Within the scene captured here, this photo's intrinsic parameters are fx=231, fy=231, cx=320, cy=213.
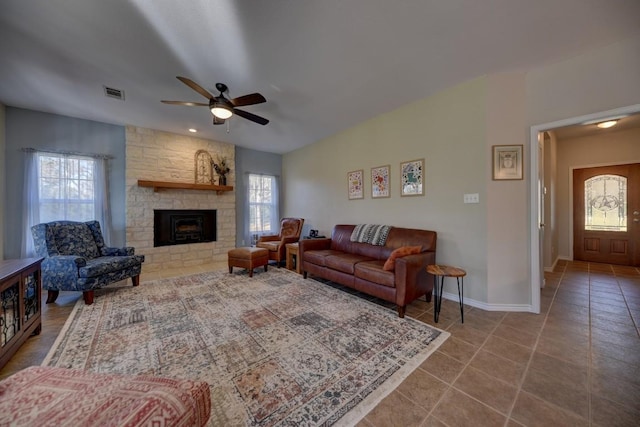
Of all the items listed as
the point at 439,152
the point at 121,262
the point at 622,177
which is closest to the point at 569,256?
the point at 622,177

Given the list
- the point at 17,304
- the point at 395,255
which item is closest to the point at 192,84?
the point at 17,304

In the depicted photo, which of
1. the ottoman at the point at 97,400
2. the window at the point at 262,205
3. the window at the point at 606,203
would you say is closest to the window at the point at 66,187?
the window at the point at 262,205

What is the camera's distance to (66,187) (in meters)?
3.83

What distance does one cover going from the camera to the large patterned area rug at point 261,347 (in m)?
1.41

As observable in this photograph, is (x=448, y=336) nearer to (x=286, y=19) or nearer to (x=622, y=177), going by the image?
(x=286, y=19)

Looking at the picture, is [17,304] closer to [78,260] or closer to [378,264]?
[78,260]

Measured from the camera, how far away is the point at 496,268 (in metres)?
2.70

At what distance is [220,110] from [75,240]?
2.89 m

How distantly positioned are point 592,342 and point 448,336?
1166 mm

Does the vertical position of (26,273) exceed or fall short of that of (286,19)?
it falls short

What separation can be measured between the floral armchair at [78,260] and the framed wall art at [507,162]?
16.3 feet

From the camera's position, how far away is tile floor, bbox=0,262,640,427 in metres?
1.32

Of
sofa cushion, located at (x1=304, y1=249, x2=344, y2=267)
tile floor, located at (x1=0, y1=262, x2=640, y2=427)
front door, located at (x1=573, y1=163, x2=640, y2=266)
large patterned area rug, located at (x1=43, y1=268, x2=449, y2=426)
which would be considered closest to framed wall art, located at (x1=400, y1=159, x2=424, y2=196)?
sofa cushion, located at (x1=304, y1=249, x2=344, y2=267)

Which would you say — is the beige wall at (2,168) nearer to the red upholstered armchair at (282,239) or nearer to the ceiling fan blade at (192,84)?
the ceiling fan blade at (192,84)
